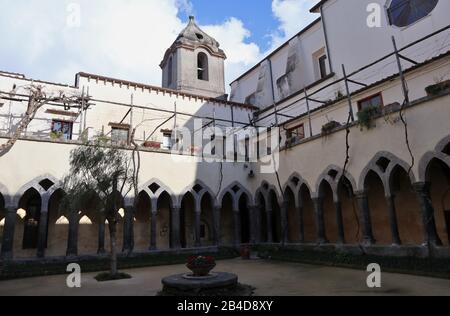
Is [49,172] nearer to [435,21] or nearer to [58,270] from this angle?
[58,270]

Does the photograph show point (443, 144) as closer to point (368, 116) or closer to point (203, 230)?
point (368, 116)

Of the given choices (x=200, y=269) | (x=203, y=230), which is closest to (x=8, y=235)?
(x=200, y=269)

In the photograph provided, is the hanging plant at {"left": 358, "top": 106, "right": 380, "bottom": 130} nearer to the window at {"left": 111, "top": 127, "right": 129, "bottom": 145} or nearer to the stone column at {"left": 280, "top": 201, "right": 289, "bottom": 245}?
the stone column at {"left": 280, "top": 201, "right": 289, "bottom": 245}

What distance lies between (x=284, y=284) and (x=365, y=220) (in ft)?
20.2

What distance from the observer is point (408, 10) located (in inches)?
655

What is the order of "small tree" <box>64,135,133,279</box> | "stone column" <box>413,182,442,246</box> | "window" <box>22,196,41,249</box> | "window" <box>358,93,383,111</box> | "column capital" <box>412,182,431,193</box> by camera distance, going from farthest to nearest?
"window" <box>358,93,383,111</box>
"window" <box>22,196,41,249</box>
"column capital" <box>412,182,431,193</box>
"stone column" <box>413,182,442,246</box>
"small tree" <box>64,135,133,279</box>

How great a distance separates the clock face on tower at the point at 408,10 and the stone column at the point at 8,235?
19.8 metres

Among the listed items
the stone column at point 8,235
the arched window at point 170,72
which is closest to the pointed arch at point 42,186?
the stone column at point 8,235

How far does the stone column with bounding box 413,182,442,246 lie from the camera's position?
10461 mm

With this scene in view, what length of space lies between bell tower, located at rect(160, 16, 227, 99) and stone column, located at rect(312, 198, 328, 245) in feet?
46.9

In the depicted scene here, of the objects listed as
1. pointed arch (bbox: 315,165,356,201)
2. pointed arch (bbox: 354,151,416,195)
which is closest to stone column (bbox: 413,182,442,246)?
pointed arch (bbox: 354,151,416,195)

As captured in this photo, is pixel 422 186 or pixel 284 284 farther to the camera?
pixel 422 186

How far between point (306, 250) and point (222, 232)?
21.4ft
